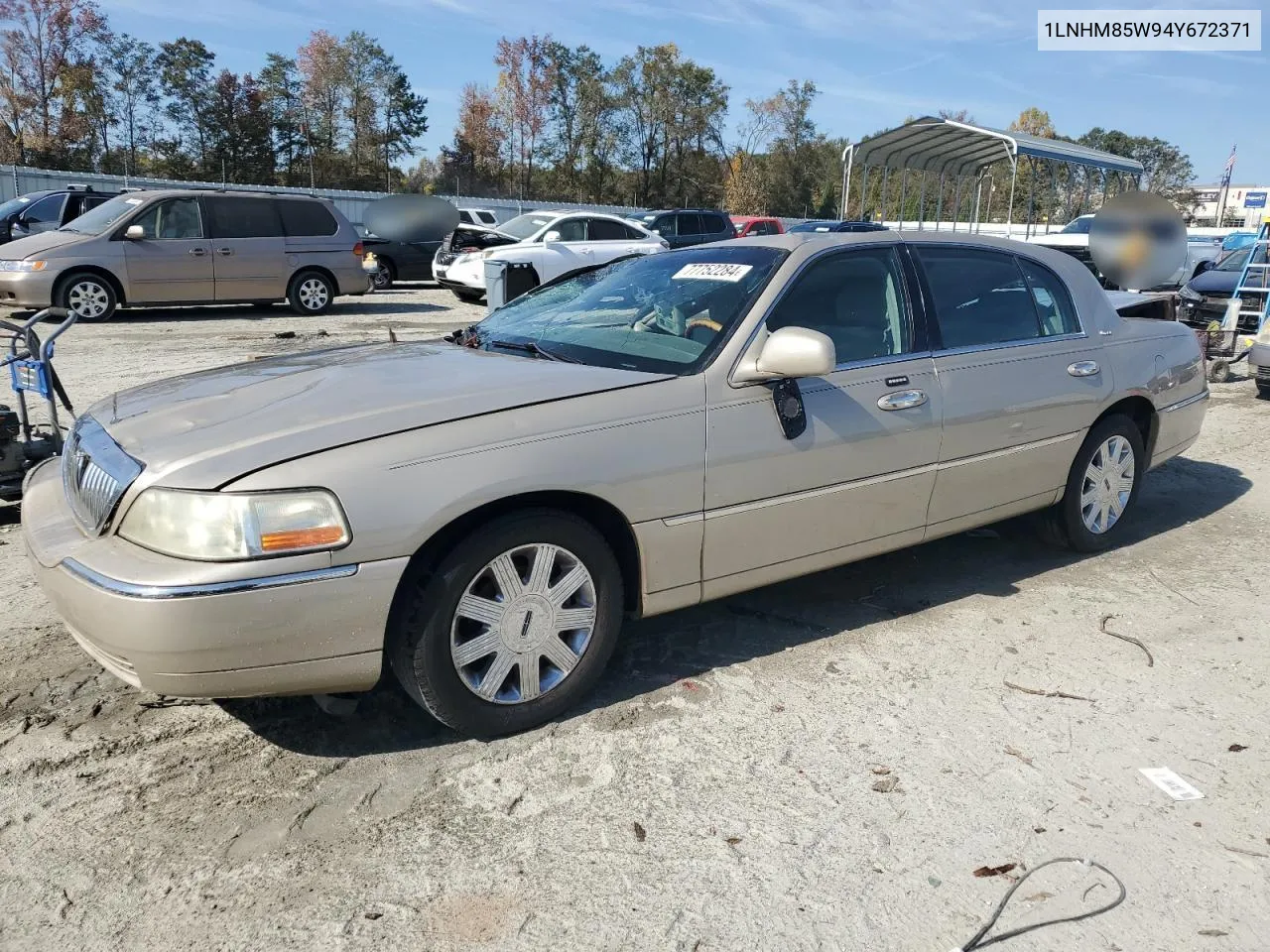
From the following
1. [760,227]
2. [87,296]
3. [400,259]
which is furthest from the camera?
[760,227]

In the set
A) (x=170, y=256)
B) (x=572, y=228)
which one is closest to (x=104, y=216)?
(x=170, y=256)

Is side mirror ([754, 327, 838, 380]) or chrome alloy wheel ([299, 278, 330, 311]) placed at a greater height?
side mirror ([754, 327, 838, 380])

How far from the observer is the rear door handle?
12.6 ft

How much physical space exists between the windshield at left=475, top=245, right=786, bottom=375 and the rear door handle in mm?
655

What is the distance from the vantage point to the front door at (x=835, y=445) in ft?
11.3

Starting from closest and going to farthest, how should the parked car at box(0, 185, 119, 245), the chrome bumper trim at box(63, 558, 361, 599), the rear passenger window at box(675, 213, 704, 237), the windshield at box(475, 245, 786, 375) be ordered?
the chrome bumper trim at box(63, 558, 361, 599), the windshield at box(475, 245, 786, 375), the parked car at box(0, 185, 119, 245), the rear passenger window at box(675, 213, 704, 237)

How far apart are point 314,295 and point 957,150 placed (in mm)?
13264

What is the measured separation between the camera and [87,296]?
41.4 ft

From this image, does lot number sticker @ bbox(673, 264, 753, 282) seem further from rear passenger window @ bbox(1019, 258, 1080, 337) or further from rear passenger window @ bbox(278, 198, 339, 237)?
rear passenger window @ bbox(278, 198, 339, 237)

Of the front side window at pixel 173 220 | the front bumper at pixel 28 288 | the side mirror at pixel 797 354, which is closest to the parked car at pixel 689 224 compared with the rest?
the front side window at pixel 173 220

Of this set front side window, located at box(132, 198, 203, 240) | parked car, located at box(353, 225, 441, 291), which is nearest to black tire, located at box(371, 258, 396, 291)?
parked car, located at box(353, 225, 441, 291)

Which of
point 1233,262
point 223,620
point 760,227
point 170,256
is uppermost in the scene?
point 760,227

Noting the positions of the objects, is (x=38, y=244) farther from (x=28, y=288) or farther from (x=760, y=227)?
(x=760, y=227)

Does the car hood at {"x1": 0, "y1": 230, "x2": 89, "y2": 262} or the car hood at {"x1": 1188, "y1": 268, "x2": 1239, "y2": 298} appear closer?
the car hood at {"x1": 0, "y1": 230, "x2": 89, "y2": 262}
